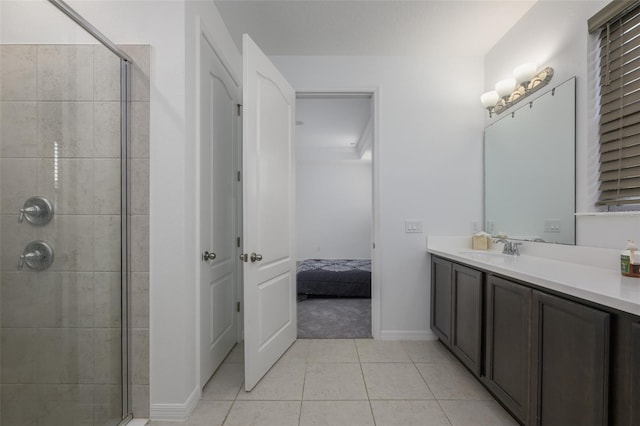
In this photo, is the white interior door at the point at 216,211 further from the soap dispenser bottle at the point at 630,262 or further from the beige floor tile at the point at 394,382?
the soap dispenser bottle at the point at 630,262

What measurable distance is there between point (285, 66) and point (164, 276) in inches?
80.9

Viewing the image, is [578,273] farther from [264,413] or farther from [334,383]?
[264,413]

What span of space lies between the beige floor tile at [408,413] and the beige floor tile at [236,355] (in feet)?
3.58

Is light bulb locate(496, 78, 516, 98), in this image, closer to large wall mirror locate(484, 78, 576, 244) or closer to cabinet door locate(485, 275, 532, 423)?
large wall mirror locate(484, 78, 576, 244)

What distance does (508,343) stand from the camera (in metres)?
1.43

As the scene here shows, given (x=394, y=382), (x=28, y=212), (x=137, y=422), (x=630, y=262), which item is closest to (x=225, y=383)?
(x=137, y=422)

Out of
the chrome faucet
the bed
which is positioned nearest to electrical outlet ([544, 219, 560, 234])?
the chrome faucet

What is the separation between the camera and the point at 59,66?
1.31 metres

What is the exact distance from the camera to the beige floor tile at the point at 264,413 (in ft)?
4.91

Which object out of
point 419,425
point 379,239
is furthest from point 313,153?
point 419,425

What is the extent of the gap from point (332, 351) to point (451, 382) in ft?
2.90

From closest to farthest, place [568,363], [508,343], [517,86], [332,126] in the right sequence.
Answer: [568,363], [508,343], [517,86], [332,126]

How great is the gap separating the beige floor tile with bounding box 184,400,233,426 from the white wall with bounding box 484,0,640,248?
2.22 metres

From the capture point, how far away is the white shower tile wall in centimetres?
116
